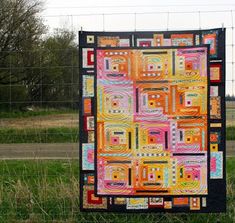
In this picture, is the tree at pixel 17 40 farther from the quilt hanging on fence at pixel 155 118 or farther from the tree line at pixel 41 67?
the quilt hanging on fence at pixel 155 118

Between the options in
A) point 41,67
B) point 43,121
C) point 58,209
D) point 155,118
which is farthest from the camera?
point 43,121

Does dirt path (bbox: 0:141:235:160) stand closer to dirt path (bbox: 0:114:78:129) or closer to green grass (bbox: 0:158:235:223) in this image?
dirt path (bbox: 0:114:78:129)

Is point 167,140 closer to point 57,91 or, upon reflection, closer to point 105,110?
point 105,110

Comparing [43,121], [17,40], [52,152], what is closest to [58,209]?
[43,121]

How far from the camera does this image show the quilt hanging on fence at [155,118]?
15.1 ft

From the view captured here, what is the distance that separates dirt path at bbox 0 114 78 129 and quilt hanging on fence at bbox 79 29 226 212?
3.87 ft

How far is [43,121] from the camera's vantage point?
245 inches

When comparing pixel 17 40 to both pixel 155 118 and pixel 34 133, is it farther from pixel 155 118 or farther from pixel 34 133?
pixel 155 118

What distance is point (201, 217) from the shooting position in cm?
513

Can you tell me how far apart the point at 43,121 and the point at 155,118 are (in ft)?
6.99

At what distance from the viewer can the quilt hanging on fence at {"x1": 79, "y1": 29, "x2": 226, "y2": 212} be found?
4617mm

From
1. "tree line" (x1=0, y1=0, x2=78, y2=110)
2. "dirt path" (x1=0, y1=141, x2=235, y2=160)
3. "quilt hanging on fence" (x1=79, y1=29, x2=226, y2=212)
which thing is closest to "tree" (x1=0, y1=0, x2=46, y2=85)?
"tree line" (x1=0, y1=0, x2=78, y2=110)

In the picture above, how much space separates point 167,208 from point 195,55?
1.62m

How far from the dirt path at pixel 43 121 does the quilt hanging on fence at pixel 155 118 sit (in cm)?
118
